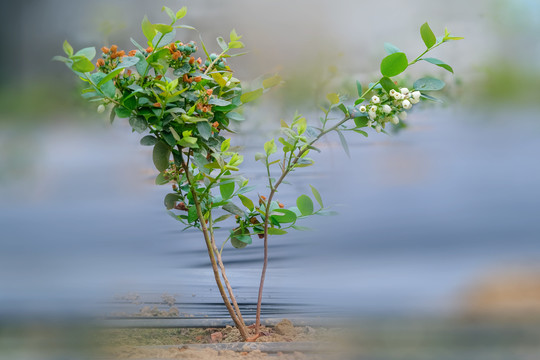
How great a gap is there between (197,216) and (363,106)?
1.51ft

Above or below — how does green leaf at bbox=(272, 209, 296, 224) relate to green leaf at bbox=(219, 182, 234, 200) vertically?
below

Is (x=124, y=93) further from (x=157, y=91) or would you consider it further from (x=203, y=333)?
(x=203, y=333)

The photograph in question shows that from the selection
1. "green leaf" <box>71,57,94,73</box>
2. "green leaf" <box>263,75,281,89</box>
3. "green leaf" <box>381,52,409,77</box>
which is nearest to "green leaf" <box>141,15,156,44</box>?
"green leaf" <box>71,57,94,73</box>

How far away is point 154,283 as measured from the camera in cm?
162

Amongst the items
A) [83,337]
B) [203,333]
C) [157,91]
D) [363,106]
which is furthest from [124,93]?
[83,337]

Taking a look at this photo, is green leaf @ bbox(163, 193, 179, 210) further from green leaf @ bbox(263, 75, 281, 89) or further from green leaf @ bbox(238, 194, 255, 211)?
green leaf @ bbox(263, 75, 281, 89)

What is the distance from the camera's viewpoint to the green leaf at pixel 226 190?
1.10 metres

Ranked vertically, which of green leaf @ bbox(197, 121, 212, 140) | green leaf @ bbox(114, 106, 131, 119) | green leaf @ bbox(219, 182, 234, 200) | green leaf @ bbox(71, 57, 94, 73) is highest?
green leaf @ bbox(71, 57, 94, 73)

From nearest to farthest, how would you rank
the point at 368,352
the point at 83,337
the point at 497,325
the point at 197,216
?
1. the point at 197,216
2. the point at 368,352
3. the point at 83,337
4. the point at 497,325

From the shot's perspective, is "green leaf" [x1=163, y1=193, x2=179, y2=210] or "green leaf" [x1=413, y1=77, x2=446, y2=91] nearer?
"green leaf" [x1=413, y1=77, x2=446, y2=91]

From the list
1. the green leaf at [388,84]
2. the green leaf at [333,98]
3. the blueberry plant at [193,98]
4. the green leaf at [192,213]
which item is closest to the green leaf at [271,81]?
the blueberry plant at [193,98]

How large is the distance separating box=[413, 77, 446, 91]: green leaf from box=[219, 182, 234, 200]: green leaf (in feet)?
1.51

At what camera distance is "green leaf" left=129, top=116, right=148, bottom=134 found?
3.22ft

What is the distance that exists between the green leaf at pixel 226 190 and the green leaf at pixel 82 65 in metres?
0.38
